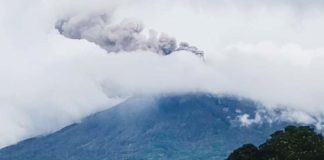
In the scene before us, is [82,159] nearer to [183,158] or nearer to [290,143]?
[183,158]

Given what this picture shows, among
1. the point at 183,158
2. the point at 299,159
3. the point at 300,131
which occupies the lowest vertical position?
the point at 299,159

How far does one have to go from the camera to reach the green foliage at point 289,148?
3925 centimetres

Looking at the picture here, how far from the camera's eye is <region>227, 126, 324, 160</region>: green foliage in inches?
1545

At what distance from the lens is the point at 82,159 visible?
643 ft

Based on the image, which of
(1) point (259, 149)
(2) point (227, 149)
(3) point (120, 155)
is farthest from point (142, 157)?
(1) point (259, 149)

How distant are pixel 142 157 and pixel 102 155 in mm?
10314

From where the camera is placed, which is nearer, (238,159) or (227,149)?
(238,159)

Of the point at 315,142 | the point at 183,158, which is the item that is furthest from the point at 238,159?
the point at 183,158

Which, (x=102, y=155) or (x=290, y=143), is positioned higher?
(x=102, y=155)

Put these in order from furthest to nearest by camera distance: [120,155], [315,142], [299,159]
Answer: [120,155]
[315,142]
[299,159]

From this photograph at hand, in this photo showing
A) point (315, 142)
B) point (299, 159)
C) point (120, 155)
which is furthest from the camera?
point (120, 155)

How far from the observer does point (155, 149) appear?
198 m

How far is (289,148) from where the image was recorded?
41.0 metres

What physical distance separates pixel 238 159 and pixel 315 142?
4.46m
